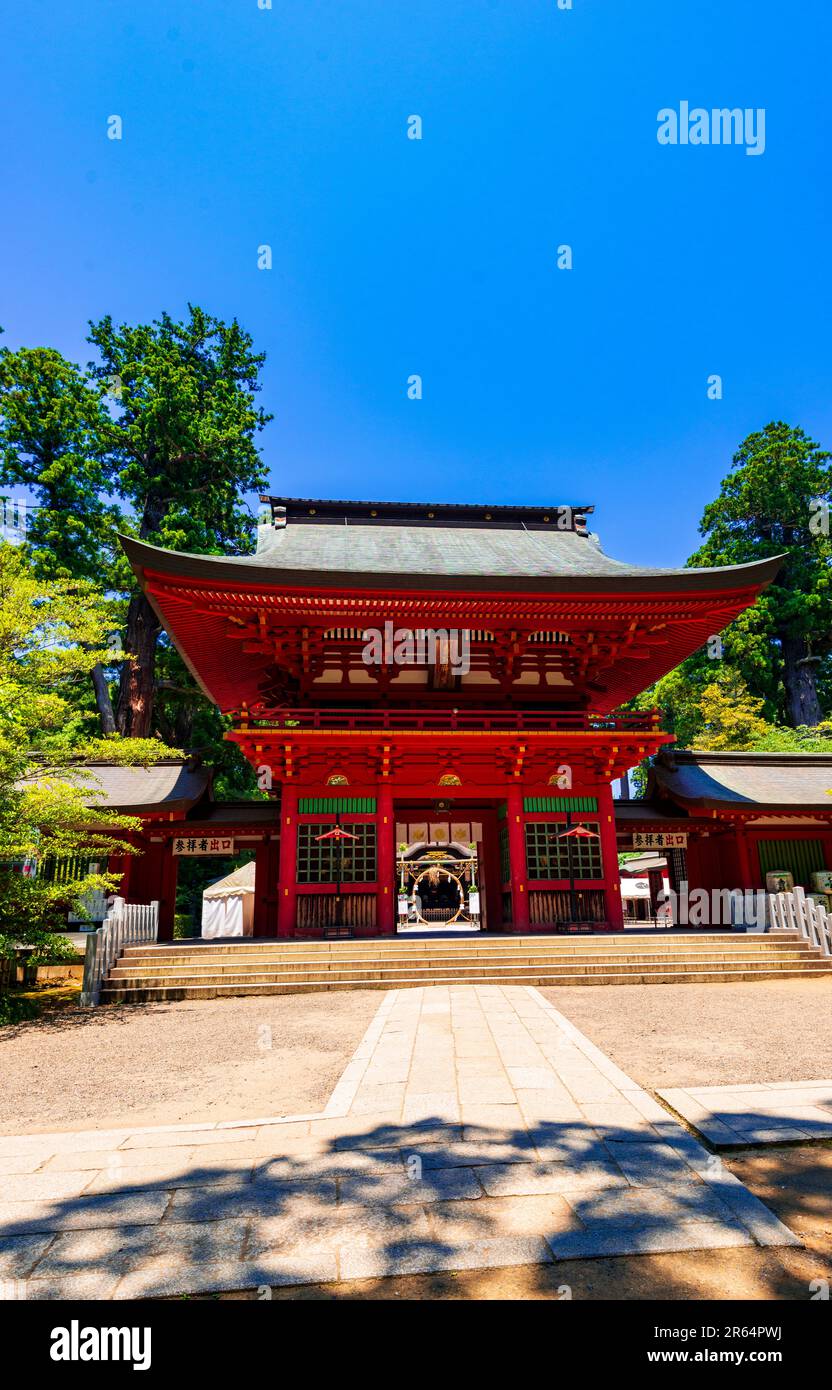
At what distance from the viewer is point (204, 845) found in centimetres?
1697

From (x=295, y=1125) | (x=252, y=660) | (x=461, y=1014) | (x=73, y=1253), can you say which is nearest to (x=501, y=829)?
(x=252, y=660)

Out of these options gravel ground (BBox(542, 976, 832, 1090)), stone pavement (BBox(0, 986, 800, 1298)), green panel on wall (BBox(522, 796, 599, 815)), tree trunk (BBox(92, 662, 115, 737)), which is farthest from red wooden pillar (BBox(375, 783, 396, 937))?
tree trunk (BBox(92, 662, 115, 737))

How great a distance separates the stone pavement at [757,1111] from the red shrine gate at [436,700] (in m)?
9.46

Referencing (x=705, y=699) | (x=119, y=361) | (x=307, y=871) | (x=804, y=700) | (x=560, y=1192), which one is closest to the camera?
(x=560, y=1192)

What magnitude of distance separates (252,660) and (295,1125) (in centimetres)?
1350

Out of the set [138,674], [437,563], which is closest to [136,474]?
[138,674]

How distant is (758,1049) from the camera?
20.3ft

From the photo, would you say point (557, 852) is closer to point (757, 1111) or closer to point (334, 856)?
point (334, 856)

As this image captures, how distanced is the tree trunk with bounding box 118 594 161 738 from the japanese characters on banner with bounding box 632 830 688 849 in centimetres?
1828

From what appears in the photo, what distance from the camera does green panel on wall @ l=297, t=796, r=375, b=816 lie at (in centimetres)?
1447

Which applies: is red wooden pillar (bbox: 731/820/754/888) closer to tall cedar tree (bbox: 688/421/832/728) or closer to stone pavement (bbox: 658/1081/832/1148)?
stone pavement (bbox: 658/1081/832/1148)

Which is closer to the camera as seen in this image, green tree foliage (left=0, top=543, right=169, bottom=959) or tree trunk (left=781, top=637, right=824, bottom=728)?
green tree foliage (left=0, top=543, right=169, bottom=959)
